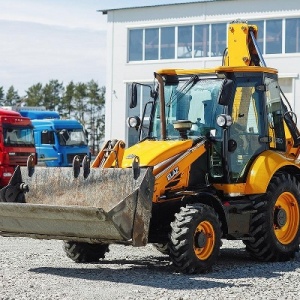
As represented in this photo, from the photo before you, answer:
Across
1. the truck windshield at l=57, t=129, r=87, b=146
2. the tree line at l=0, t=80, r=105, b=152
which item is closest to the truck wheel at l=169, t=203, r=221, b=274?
the truck windshield at l=57, t=129, r=87, b=146

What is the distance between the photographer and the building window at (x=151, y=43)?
157 feet

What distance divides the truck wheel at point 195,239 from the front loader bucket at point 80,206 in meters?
0.48

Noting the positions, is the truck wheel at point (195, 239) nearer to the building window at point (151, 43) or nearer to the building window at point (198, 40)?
the building window at point (198, 40)

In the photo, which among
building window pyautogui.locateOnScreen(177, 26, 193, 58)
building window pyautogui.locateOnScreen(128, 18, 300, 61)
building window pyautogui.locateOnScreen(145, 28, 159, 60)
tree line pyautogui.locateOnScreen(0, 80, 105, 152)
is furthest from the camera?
tree line pyautogui.locateOnScreen(0, 80, 105, 152)

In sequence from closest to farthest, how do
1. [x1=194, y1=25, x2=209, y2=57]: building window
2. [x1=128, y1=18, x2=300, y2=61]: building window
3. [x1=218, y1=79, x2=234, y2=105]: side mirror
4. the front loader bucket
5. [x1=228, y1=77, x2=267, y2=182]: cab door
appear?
the front loader bucket < [x1=218, y1=79, x2=234, y2=105]: side mirror < [x1=228, y1=77, x2=267, y2=182]: cab door < [x1=128, y1=18, x2=300, y2=61]: building window < [x1=194, y1=25, x2=209, y2=57]: building window

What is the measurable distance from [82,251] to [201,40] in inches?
1401

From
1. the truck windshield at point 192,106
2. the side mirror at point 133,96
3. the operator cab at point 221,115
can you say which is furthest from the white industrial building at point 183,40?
the side mirror at point 133,96

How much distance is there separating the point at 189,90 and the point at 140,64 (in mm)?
36042

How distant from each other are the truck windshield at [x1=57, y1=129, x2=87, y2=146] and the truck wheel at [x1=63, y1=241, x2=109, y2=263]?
73.8 ft

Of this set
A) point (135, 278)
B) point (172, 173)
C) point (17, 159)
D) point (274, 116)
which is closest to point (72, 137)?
point (17, 159)

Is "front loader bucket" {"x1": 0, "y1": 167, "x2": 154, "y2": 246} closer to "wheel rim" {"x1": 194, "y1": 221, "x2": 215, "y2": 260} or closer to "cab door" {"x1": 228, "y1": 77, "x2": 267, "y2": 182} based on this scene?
"wheel rim" {"x1": 194, "y1": 221, "x2": 215, "y2": 260}

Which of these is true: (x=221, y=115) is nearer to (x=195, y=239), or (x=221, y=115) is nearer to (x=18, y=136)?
(x=195, y=239)

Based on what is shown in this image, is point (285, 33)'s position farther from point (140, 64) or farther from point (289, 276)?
point (289, 276)

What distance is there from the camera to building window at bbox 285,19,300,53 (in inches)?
1725
